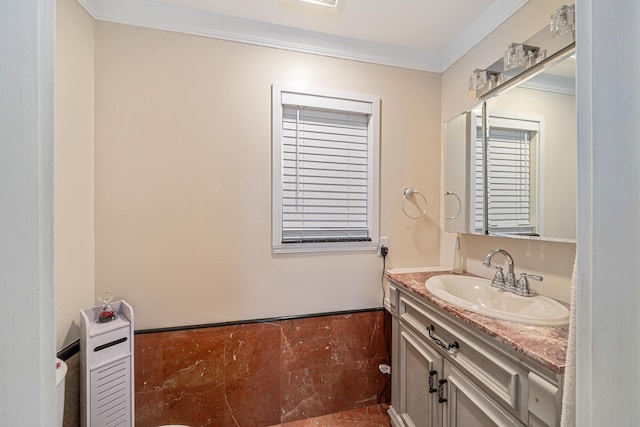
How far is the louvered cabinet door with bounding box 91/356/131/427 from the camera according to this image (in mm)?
1173

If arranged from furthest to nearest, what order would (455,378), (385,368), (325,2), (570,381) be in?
(385,368) → (325,2) → (455,378) → (570,381)

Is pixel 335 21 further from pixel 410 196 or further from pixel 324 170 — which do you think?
pixel 410 196

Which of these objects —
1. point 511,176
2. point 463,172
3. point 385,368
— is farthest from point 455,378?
point 463,172

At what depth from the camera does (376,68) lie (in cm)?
181

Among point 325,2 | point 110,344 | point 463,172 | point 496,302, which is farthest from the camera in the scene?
point 463,172

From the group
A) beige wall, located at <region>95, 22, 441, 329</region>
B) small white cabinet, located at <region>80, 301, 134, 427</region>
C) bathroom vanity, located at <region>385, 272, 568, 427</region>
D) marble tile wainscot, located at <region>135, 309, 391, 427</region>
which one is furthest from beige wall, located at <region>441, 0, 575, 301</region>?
small white cabinet, located at <region>80, 301, 134, 427</region>

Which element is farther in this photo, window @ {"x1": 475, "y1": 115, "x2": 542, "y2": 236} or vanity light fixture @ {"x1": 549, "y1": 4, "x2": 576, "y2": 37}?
window @ {"x1": 475, "y1": 115, "x2": 542, "y2": 236}

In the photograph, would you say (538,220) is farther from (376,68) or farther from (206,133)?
(206,133)

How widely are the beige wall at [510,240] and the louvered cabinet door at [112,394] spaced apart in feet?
6.58

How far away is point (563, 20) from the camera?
109 centimetres

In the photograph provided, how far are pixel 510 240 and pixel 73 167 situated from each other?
90.5 inches

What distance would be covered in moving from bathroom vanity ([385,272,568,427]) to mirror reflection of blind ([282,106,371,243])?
515 mm

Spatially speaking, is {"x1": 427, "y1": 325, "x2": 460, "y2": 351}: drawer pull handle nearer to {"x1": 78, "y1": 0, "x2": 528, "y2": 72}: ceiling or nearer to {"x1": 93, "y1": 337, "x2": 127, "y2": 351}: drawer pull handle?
{"x1": 93, "y1": 337, "x2": 127, "y2": 351}: drawer pull handle
